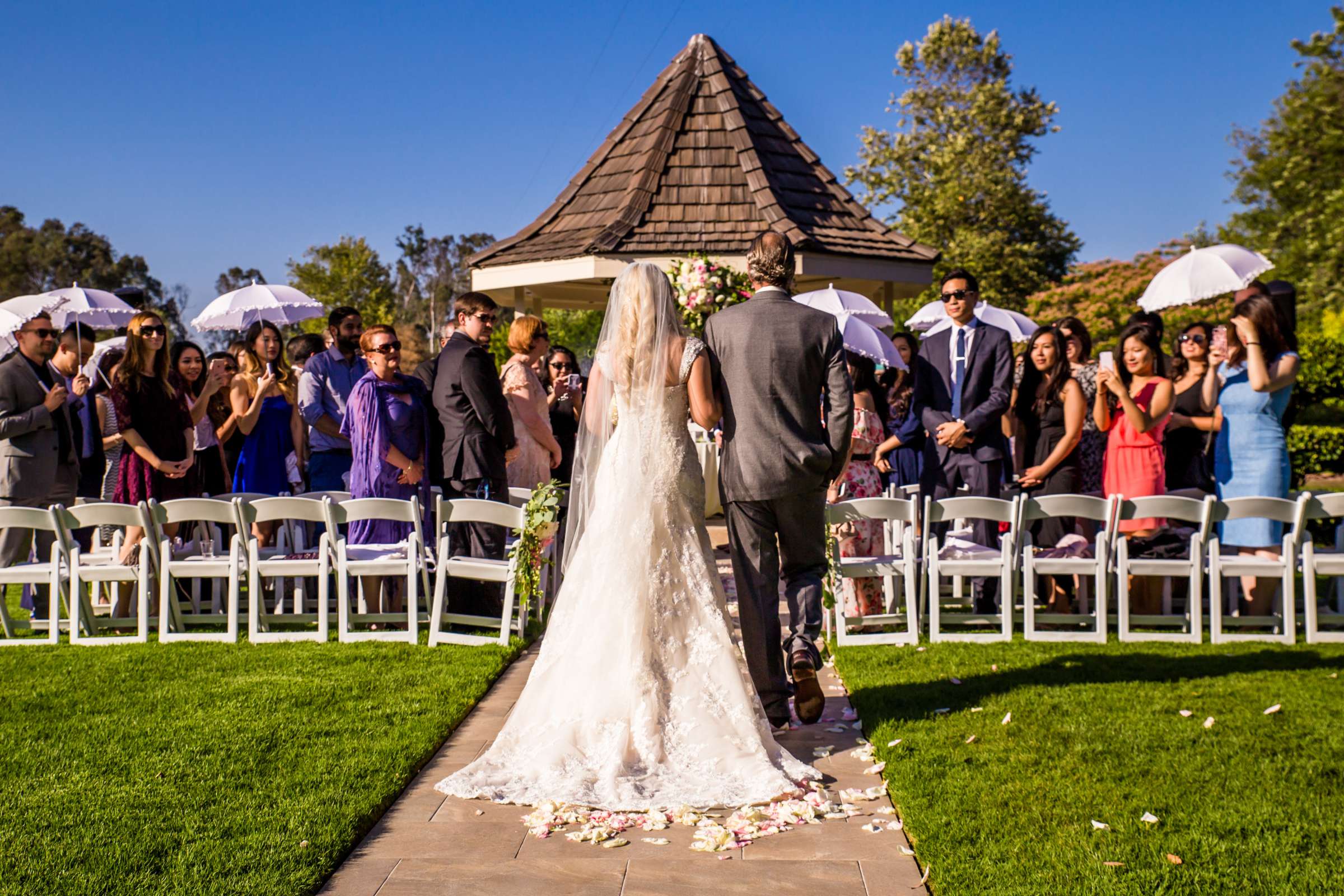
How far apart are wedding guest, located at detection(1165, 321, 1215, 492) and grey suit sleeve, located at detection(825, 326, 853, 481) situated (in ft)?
18.2

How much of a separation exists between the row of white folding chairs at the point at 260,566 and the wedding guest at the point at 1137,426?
4374mm

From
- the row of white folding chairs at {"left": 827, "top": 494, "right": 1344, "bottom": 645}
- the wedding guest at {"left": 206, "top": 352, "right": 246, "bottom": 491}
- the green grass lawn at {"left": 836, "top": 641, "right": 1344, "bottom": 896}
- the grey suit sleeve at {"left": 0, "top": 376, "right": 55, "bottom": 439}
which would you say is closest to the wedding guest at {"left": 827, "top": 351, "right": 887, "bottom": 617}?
the row of white folding chairs at {"left": 827, "top": 494, "right": 1344, "bottom": 645}

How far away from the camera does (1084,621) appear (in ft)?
25.4

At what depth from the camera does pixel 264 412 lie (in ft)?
32.8

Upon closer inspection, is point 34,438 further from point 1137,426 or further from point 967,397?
point 1137,426

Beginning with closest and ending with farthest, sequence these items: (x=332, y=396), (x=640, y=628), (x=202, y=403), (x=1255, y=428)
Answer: (x=640, y=628) < (x=1255, y=428) < (x=332, y=396) < (x=202, y=403)

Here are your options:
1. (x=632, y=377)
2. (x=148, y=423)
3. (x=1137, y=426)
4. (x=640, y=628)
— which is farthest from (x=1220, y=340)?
(x=148, y=423)

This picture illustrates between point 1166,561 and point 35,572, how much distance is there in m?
7.58

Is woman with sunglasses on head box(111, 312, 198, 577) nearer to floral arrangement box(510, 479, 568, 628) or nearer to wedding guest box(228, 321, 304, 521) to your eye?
wedding guest box(228, 321, 304, 521)

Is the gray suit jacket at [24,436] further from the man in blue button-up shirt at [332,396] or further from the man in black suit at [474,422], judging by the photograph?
the man in black suit at [474,422]

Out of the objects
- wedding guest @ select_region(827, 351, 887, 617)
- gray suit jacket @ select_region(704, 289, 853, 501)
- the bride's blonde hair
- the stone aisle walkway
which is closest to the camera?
the stone aisle walkway

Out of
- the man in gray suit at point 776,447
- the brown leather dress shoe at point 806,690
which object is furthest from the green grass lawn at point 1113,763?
the man in gray suit at point 776,447

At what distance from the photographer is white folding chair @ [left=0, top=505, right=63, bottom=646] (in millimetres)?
7688

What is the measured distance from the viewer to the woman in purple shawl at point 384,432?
826cm
